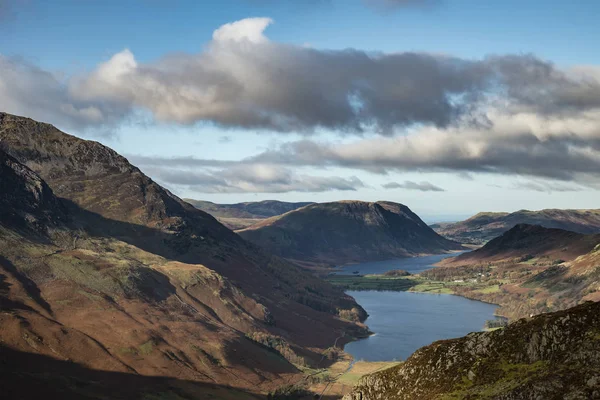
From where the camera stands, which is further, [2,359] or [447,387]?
[2,359]

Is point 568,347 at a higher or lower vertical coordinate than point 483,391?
higher

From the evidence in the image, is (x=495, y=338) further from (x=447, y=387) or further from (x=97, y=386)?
(x=97, y=386)

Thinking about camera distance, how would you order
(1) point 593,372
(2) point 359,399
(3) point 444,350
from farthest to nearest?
1. (2) point 359,399
2. (3) point 444,350
3. (1) point 593,372

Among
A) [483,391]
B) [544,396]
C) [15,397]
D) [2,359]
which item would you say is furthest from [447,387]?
[2,359]

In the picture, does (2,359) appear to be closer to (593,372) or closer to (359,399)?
(359,399)

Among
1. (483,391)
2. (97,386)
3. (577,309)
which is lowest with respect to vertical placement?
(97,386)

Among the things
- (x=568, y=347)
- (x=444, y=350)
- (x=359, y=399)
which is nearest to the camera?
(x=568, y=347)

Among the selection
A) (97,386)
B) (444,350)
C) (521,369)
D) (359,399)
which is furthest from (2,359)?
(521,369)
